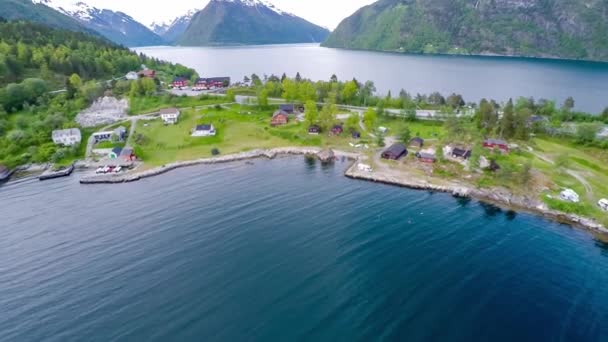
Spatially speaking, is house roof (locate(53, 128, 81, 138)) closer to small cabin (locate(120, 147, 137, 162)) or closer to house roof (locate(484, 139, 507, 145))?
small cabin (locate(120, 147, 137, 162))

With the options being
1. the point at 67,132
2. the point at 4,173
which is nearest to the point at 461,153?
the point at 67,132

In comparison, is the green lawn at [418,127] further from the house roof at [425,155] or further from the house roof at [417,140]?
the house roof at [425,155]

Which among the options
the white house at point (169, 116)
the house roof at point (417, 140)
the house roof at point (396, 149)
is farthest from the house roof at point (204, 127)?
the house roof at point (417, 140)

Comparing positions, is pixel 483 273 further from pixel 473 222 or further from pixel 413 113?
pixel 413 113

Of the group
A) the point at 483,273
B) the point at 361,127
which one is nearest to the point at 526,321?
the point at 483,273

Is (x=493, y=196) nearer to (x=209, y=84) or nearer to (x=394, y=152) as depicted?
(x=394, y=152)
